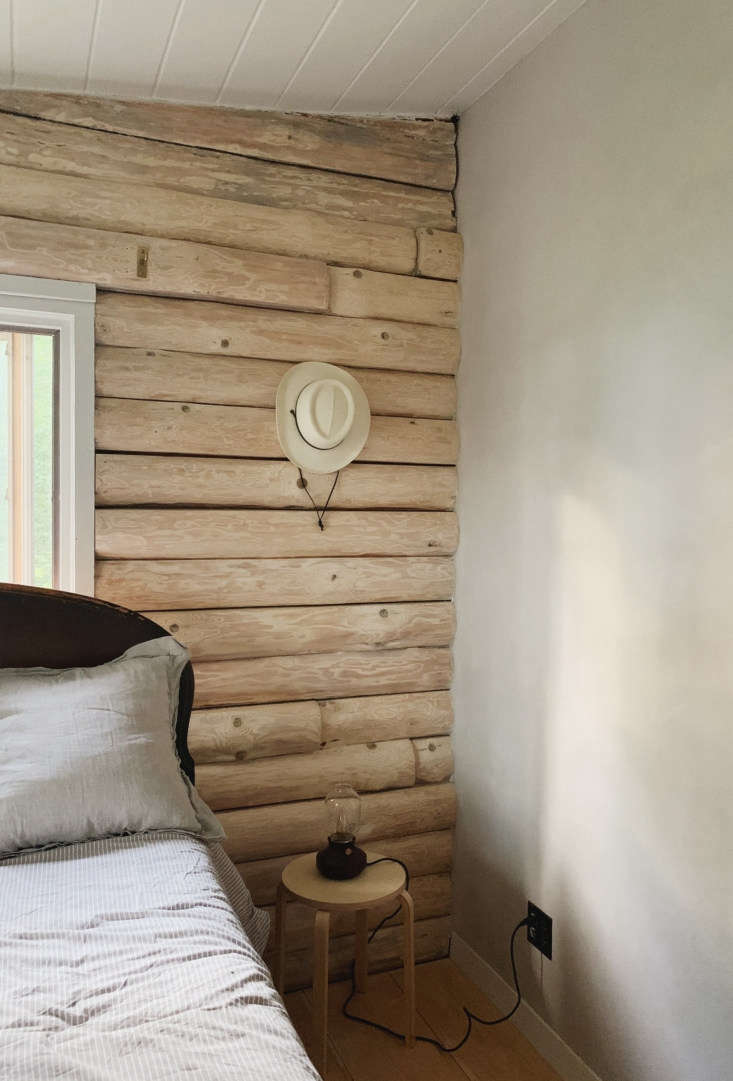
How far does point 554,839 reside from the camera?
2406 millimetres

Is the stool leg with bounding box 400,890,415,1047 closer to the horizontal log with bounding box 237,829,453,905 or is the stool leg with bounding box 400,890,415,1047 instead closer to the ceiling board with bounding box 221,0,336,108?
the horizontal log with bounding box 237,829,453,905

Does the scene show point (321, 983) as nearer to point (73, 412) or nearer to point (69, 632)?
point (69, 632)

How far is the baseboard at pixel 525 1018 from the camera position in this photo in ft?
7.48

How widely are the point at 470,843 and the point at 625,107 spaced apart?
222 cm

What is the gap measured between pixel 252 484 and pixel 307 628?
1.61 ft

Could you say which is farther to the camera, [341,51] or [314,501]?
[314,501]

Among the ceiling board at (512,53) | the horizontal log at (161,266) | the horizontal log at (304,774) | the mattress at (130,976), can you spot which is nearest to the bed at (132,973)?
the mattress at (130,976)

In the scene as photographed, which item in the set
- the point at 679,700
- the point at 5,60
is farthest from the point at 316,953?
the point at 5,60

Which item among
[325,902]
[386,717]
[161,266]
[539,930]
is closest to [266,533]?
[386,717]

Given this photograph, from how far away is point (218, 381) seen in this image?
258cm

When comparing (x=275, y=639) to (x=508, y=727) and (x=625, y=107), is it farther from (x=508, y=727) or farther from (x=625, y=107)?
(x=625, y=107)

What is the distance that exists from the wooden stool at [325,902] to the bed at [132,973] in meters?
0.32

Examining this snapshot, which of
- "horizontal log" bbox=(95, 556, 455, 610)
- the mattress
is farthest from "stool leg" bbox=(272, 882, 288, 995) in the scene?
"horizontal log" bbox=(95, 556, 455, 610)

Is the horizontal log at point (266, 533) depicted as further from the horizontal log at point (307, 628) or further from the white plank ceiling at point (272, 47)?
the white plank ceiling at point (272, 47)
